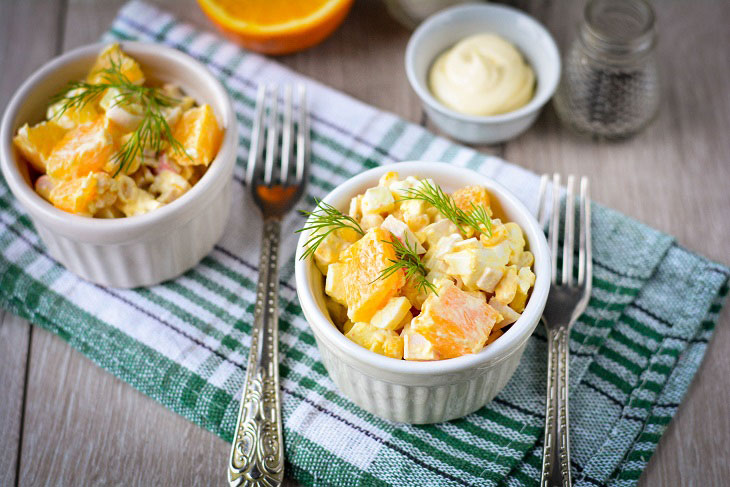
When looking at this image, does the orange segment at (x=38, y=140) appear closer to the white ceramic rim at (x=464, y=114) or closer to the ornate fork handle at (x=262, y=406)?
the ornate fork handle at (x=262, y=406)

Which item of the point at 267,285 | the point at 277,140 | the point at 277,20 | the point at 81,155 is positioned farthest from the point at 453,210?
the point at 277,20

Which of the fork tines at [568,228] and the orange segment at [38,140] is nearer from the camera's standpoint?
the orange segment at [38,140]

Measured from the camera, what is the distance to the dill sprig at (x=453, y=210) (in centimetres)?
157

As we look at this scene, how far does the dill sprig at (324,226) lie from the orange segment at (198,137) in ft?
1.17

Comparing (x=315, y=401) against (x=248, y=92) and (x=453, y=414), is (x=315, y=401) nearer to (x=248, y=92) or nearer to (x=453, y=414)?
(x=453, y=414)

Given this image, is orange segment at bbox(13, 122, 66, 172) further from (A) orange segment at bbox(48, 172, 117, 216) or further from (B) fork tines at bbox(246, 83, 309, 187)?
(B) fork tines at bbox(246, 83, 309, 187)

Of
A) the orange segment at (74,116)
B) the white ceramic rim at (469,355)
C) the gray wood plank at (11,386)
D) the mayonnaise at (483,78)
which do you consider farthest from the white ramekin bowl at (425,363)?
the gray wood plank at (11,386)

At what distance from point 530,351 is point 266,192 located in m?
0.81

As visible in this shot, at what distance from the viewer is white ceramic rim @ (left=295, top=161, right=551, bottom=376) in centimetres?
142

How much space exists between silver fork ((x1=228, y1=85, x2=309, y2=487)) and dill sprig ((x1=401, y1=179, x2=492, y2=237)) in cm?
46

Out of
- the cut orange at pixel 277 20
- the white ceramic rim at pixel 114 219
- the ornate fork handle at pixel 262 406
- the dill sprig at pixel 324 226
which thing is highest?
the dill sprig at pixel 324 226

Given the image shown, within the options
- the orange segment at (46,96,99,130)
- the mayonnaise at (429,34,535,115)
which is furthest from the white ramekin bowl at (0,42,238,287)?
the mayonnaise at (429,34,535,115)

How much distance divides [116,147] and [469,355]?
952 mm

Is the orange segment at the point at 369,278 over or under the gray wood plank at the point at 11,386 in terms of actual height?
over
